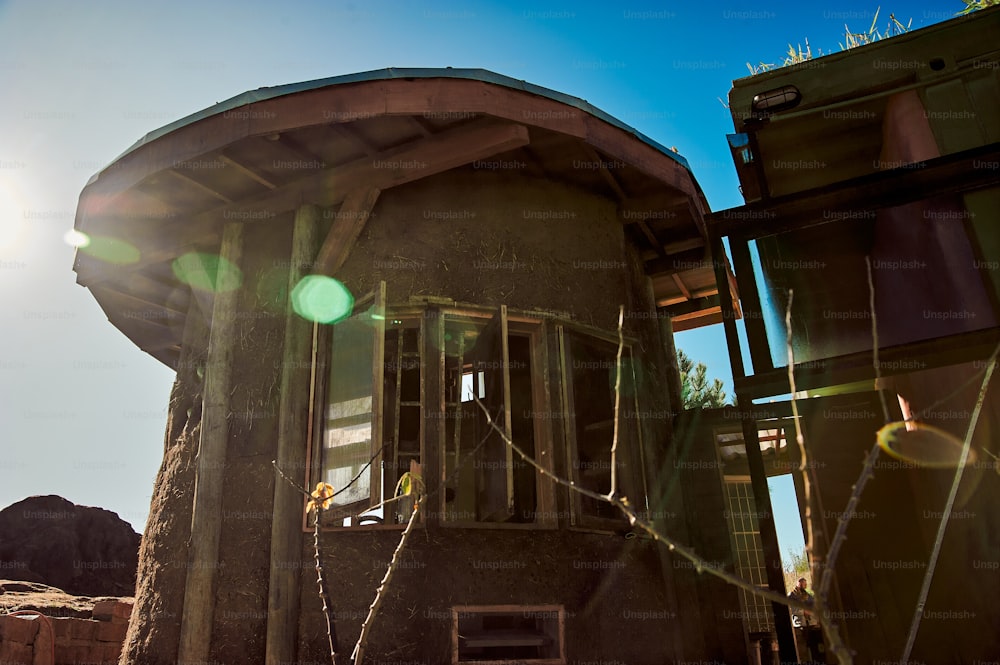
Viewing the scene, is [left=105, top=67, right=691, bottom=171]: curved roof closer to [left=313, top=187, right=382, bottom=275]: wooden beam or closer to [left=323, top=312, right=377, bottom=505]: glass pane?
[left=313, top=187, right=382, bottom=275]: wooden beam

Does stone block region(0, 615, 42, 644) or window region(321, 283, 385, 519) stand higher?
window region(321, 283, 385, 519)

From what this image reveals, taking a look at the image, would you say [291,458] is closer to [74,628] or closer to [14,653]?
[14,653]

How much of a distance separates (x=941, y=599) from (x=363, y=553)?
4981mm

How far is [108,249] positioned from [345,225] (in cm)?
285

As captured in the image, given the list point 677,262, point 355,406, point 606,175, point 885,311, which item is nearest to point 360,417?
point 355,406

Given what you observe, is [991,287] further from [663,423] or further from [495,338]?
[495,338]

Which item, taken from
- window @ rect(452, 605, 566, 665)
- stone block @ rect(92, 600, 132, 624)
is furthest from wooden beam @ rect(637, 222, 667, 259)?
stone block @ rect(92, 600, 132, 624)

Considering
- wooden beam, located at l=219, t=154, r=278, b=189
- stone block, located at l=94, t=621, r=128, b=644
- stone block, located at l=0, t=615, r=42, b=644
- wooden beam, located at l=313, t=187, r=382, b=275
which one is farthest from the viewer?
stone block, located at l=94, t=621, r=128, b=644

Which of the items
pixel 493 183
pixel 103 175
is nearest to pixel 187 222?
pixel 103 175

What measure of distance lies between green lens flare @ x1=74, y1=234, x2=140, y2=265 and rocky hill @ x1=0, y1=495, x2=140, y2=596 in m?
13.5

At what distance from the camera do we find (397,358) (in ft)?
20.6

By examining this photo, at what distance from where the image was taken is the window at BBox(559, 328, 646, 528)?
21.0 ft

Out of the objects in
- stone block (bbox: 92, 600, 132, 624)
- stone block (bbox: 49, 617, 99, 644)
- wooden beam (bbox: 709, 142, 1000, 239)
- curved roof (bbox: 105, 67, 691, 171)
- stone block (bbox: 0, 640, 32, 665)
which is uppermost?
curved roof (bbox: 105, 67, 691, 171)

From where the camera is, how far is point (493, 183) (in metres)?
7.04
